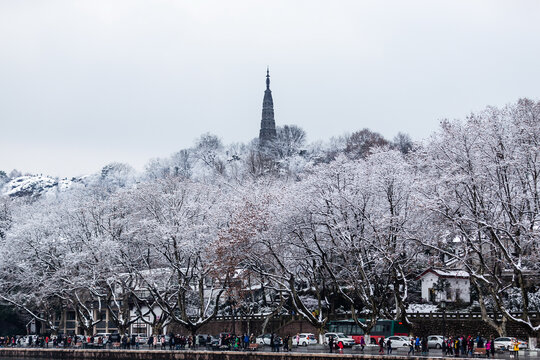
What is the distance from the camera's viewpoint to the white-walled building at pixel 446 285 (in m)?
60.4

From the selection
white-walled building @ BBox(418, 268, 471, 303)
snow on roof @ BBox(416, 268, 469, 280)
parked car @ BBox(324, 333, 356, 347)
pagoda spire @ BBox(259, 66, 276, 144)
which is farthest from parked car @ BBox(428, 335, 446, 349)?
pagoda spire @ BBox(259, 66, 276, 144)

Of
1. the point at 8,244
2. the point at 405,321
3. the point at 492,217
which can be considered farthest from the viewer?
the point at 8,244

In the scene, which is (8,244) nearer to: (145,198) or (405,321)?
(145,198)

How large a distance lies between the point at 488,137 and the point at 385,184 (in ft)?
28.5

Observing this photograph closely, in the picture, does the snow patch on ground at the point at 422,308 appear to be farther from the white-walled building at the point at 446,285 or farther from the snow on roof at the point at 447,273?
the snow on roof at the point at 447,273

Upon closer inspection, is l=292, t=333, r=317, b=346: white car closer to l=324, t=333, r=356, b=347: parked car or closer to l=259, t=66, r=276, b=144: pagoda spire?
l=324, t=333, r=356, b=347: parked car

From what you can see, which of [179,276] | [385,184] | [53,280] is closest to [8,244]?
[53,280]

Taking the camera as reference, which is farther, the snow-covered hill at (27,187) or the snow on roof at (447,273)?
the snow-covered hill at (27,187)

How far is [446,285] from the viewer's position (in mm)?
60469

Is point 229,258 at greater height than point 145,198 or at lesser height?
lesser

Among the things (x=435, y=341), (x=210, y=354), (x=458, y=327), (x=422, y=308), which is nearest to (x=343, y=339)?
(x=435, y=341)

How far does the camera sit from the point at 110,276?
63062 mm

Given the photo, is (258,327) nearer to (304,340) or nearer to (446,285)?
(304,340)

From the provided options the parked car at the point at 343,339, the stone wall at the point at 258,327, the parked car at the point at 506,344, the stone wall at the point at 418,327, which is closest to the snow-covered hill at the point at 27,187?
the stone wall at the point at 258,327
